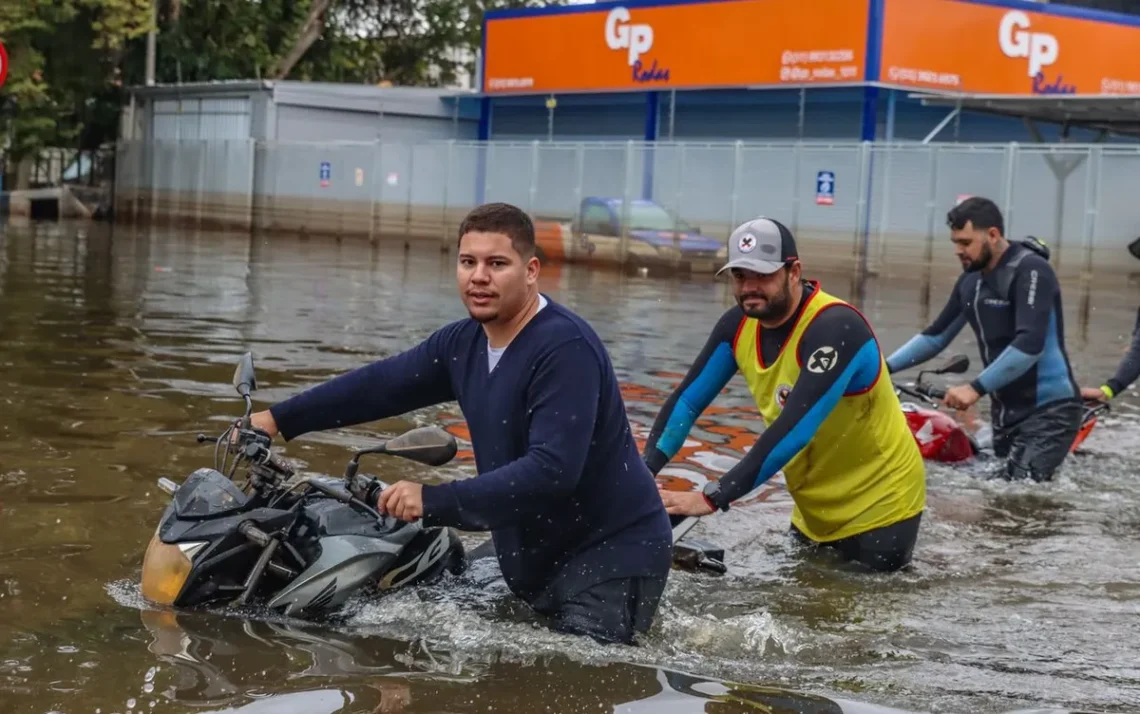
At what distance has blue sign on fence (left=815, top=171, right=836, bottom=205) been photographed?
93.9 feet

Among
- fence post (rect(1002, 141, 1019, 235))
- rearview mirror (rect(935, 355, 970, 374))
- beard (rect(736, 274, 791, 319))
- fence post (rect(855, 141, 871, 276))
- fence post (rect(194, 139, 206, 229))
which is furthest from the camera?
fence post (rect(194, 139, 206, 229))

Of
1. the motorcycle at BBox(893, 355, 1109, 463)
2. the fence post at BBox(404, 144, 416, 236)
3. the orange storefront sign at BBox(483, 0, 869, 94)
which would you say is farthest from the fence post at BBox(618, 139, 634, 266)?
the motorcycle at BBox(893, 355, 1109, 463)

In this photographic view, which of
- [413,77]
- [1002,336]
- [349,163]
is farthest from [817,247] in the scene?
[413,77]

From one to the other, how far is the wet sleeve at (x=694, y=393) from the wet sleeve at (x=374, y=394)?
4.42 feet

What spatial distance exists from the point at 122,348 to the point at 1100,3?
121 ft

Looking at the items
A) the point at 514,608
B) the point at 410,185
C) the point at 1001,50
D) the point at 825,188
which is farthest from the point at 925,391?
the point at 410,185

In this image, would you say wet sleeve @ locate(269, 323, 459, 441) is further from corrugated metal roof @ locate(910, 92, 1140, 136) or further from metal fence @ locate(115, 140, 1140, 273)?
corrugated metal roof @ locate(910, 92, 1140, 136)

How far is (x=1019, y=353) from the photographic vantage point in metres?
8.95

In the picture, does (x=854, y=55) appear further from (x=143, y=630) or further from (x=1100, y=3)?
(x=143, y=630)

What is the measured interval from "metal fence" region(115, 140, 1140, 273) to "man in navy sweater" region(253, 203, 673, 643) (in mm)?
20982

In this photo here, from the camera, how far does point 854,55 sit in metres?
32.5

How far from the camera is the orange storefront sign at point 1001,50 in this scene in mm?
32781

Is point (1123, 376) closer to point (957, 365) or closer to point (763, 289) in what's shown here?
point (957, 365)

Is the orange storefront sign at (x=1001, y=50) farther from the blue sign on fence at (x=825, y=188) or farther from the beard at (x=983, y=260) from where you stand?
the beard at (x=983, y=260)
